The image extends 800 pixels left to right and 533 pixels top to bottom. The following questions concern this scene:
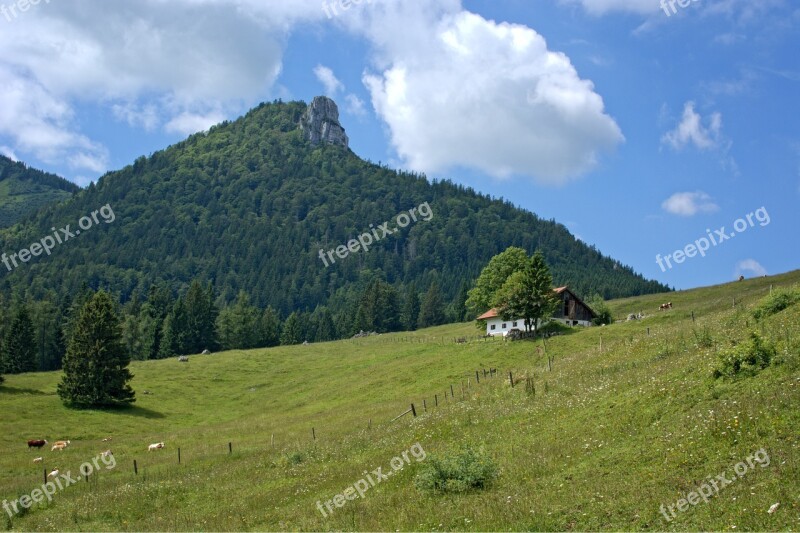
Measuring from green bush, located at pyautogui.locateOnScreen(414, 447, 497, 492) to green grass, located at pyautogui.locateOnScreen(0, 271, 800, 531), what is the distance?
29 cm

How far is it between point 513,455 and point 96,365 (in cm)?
6218

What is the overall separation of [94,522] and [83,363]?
4994 cm

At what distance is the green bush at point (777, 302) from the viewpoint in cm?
3060

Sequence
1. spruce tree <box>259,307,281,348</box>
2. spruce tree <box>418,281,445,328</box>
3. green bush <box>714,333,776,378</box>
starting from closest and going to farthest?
green bush <box>714,333,776,378</box>, spruce tree <box>259,307,281,348</box>, spruce tree <box>418,281,445,328</box>

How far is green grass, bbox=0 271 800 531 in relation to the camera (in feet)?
52.7

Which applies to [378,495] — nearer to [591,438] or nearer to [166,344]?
[591,438]

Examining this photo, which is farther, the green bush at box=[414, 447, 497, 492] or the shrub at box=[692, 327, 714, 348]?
the shrub at box=[692, 327, 714, 348]

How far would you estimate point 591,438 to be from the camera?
71.1 feet

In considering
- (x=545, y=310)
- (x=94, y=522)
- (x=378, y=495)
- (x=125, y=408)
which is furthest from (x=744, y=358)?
(x=125, y=408)

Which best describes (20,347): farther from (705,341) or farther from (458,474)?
(705,341)

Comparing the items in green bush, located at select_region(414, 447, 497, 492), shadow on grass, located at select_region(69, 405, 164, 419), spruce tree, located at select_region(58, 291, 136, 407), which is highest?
spruce tree, located at select_region(58, 291, 136, 407)

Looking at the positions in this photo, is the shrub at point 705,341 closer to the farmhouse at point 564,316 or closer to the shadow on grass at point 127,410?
the shadow on grass at point 127,410

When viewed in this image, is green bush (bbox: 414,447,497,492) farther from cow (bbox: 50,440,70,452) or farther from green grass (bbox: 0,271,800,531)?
cow (bbox: 50,440,70,452)

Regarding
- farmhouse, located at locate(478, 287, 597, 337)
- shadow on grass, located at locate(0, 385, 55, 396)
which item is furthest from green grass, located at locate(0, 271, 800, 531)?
farmhouse, located at locate(478, 287, 597, 337)
